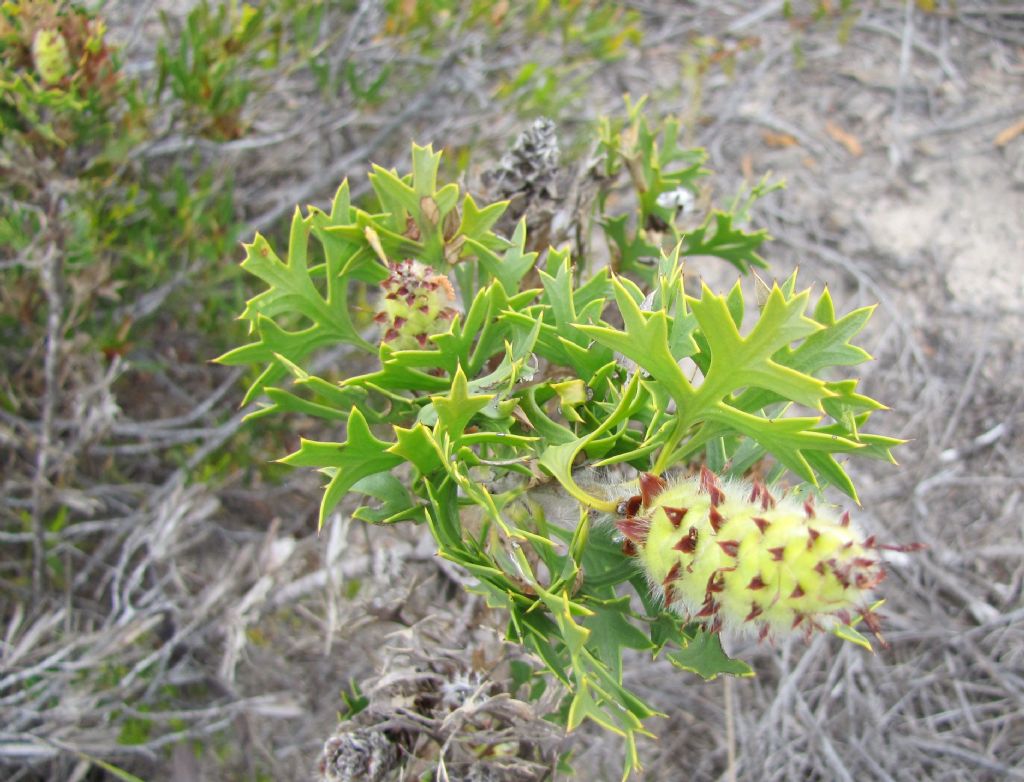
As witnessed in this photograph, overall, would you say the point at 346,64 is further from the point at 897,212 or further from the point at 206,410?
the point at 897,212

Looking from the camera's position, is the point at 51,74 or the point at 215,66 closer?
the point at 51,74

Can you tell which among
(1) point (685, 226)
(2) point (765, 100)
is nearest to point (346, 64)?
(1) point (685, 226)

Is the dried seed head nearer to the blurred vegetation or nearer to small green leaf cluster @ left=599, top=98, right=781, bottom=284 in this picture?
small green leaf cluster @ left=599, top=98, right=781, bottom=284

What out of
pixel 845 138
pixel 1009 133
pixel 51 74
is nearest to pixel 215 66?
pixel 51 74

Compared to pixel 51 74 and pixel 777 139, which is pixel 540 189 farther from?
pixel 777 139

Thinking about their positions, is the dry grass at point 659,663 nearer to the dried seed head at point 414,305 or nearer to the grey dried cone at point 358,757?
the grey dried cone at point 358,757

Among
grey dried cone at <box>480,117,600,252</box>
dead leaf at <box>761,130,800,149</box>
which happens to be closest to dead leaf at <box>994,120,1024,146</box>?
dead leaf at <box>761,130,800,149</box>

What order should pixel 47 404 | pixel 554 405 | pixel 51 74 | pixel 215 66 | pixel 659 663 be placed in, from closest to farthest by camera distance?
pixel 554 405
pixel 51 74
pixel 47 404
pixel 215 66
pixel 659 663
